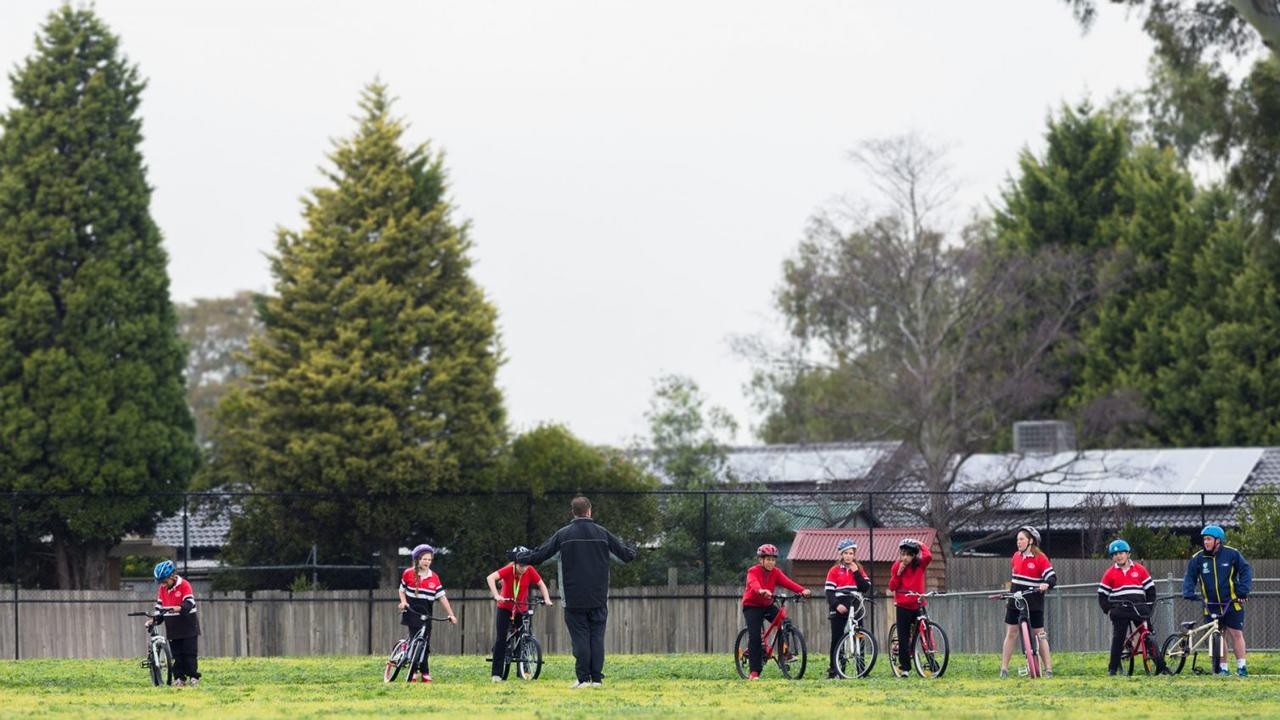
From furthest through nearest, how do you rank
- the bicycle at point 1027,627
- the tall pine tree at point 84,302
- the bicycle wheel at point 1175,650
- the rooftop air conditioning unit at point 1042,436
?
the rooftop air conditioning unit at point 1042,436, the tall pine tree at point 84,302, the bicycle wheel at point 1175,650, the bicycle at point 1027,627

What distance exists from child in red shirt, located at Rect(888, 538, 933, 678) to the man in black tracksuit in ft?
11.3

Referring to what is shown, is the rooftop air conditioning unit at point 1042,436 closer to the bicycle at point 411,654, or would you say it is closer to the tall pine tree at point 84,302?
the tall pine tree at point 84,302

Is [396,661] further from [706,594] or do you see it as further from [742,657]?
[706,594]

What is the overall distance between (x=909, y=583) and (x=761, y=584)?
1649 millimetres

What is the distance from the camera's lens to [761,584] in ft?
71.1

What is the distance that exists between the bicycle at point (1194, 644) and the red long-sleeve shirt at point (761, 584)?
464cm

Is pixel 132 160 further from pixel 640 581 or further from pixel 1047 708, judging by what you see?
pixel 1047 708

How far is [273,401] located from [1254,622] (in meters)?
21.3

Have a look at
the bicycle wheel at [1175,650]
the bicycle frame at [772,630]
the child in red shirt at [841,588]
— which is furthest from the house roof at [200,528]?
the bicycle wheel at [1175,650]

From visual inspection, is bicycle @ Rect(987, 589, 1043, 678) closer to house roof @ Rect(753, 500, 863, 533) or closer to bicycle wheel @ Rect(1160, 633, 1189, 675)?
bicycle wheel @ Rect(1160, 633, 1189, 675)

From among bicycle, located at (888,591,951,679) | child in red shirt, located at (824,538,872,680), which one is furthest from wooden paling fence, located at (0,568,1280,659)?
bicycle, located at (888,591,951,679)

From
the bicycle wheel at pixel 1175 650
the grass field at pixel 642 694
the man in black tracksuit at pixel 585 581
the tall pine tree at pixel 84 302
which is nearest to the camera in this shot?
the grass field at pixel 642 694

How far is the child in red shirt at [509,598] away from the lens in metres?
21.5

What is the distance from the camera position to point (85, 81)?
4156 centimetres
